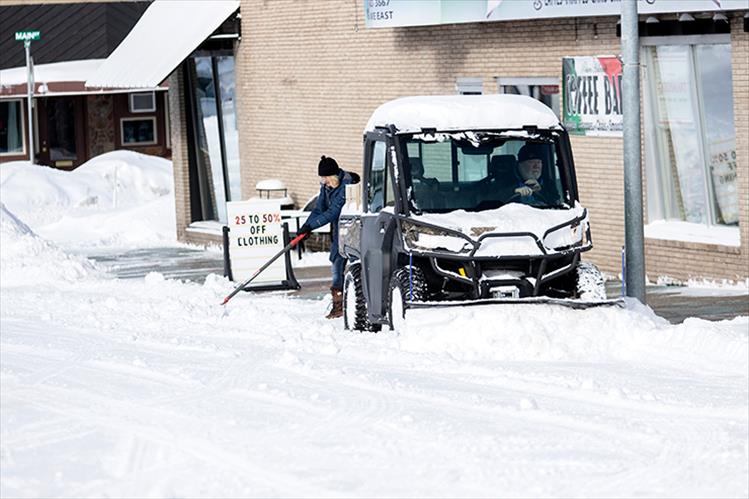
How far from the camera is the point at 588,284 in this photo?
1469cm

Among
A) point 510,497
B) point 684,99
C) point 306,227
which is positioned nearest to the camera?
point 510,497

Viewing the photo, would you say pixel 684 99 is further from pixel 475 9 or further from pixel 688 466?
pixel 688 466

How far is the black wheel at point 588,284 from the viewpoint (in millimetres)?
14602

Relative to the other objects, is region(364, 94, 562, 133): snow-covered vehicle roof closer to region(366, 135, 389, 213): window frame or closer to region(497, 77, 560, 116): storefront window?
region(366, 135, 389, 213): window frame

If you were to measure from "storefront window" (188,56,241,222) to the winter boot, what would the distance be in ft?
43.4

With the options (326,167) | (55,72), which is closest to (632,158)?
(326,167)

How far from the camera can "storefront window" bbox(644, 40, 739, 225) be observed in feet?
63.3

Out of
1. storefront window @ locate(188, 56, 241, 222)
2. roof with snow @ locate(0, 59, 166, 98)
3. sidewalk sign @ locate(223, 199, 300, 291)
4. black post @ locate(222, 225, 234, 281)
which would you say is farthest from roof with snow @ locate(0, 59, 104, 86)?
sidewalk sign @ locate(223, 199, 300, 291)

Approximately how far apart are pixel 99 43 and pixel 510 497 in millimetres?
39507

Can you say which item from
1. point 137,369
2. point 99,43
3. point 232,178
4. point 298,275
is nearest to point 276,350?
point 137,369

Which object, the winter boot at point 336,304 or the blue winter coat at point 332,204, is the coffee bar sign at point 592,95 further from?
the winter boot at point 336,304

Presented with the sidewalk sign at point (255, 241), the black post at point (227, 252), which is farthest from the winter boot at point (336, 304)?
the black post at point (227, 252)

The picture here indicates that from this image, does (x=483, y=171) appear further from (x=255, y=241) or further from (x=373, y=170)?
(x=255, y=241)

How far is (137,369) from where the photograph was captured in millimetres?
14305
